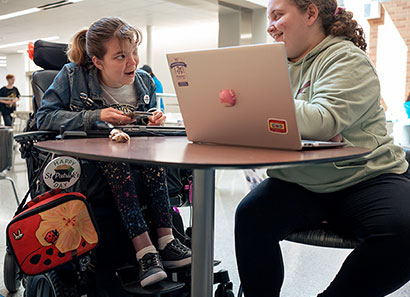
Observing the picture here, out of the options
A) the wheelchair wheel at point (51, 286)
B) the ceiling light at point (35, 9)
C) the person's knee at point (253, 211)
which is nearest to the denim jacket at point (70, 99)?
the wheelchair wheel at point (51, 286)

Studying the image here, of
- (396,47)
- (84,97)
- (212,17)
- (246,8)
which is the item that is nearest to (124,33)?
(84,97)

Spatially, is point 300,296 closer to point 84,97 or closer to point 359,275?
point 359,275

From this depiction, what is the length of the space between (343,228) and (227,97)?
0.48 meters

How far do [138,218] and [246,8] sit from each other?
675 cm

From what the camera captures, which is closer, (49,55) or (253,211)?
(253,211)

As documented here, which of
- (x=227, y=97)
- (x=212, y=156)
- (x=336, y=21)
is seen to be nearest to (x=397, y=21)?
(x=336, y=21)

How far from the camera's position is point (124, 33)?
1.57 m

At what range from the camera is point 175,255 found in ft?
4.42

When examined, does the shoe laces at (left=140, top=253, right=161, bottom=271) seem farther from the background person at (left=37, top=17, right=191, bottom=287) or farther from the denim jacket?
the denim jacket

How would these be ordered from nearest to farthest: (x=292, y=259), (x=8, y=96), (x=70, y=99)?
(x=70, y=99)
(x=292, y=259)
(x=8, y=96)

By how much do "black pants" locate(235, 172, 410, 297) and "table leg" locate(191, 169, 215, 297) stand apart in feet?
0.65

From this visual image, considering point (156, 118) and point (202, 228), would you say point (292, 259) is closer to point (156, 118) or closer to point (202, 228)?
point (156, 118)

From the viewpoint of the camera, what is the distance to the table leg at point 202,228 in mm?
981

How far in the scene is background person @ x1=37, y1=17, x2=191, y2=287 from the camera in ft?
4.36
